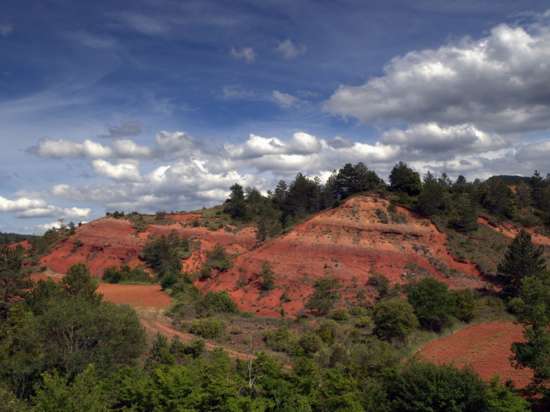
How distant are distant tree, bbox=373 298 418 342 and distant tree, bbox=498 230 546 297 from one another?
1517 centimetres

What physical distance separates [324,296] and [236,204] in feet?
115

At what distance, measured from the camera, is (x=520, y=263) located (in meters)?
44.9

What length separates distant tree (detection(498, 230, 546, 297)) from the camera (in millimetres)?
44156

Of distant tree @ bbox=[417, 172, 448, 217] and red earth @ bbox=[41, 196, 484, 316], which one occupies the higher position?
distant tree @ bbox=[417, 172, 448, 217]

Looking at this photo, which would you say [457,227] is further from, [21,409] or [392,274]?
[21,409]

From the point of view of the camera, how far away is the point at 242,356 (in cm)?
3036

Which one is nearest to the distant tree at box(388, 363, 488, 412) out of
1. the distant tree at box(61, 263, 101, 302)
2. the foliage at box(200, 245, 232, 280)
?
the distant tree at box(61, 263, 101, 302)

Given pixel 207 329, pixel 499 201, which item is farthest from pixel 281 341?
pixel 499 201

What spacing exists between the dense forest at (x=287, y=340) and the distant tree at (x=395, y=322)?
0.08 meters

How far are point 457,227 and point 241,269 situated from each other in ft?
85.7

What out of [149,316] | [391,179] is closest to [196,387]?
[149,316]

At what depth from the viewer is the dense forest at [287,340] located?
17.9m

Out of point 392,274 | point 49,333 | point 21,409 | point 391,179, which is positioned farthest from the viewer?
point 391,179

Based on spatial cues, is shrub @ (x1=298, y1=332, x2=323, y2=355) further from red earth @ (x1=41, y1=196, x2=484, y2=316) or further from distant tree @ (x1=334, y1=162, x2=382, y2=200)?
distant tree @ (x1=334, y1=162, x2=382, y2=200)
